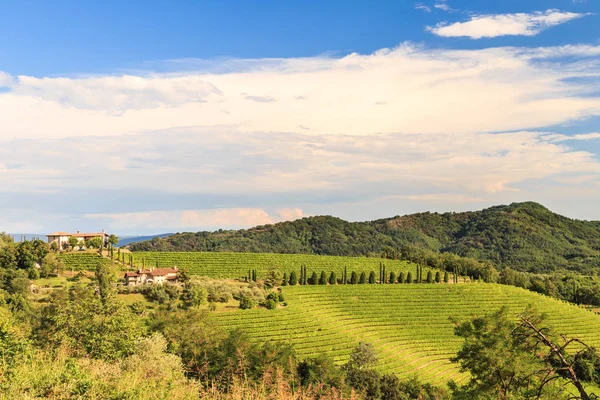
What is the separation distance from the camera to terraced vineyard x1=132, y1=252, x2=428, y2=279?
81.8 m

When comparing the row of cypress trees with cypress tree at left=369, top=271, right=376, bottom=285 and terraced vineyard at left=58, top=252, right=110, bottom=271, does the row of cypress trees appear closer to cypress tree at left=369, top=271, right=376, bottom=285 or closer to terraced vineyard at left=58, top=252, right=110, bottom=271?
cypress tree at left=369, top=271, right=376, bottom=285

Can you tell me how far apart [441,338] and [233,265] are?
40.3 metres

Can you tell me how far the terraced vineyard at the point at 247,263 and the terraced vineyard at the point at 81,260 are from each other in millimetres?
6581

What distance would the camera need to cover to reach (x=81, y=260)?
75.3 meters

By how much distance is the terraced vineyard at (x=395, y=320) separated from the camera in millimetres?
49469

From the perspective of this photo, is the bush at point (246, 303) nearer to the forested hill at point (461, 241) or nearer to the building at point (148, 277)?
the building at point (148, 277)

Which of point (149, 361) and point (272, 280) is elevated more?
point (149, 361)

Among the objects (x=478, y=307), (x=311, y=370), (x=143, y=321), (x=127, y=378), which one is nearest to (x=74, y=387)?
(x=127, y=378)

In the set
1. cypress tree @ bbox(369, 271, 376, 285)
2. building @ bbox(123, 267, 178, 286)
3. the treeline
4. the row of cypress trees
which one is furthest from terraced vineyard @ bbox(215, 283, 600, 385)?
building @ bbox(123, 267, 178, 286)

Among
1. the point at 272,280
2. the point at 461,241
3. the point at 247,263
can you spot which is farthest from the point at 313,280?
the point at 461,241

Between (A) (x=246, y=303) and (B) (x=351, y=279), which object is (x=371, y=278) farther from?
(A) (x=246, y=303)

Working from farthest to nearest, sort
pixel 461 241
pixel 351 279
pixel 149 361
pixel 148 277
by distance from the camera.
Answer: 1. pixel 461 241
2. pixel 351 279
3. pixel 148 277
4. pixel 149 361

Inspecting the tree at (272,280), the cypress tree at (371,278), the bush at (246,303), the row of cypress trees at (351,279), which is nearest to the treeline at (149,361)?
the bush at (246,303)

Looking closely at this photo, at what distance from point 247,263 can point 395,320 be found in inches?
1353
